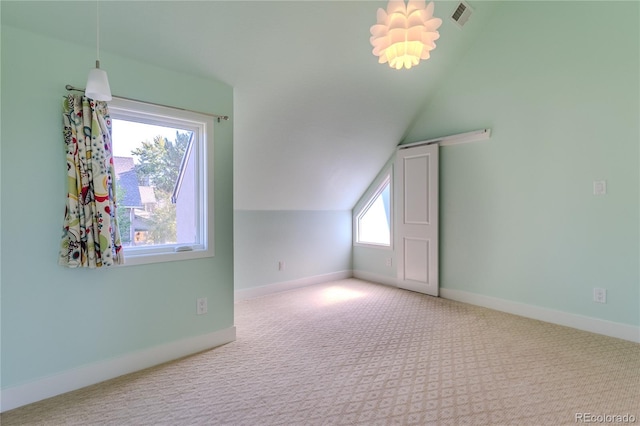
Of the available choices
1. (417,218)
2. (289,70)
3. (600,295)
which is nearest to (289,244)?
(417,218)

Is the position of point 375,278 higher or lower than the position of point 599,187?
lower

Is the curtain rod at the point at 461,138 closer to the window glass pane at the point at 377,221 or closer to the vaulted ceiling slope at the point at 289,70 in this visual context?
the vaulted ceiling slope at the point at 289,70

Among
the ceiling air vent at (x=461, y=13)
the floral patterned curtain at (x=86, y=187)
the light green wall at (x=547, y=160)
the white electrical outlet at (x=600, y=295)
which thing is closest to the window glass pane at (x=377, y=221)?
the light green wall at (x=547, y=160)

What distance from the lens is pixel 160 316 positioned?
7.86ft

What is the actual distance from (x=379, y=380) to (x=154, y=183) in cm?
221

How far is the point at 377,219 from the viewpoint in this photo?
16.5 feet

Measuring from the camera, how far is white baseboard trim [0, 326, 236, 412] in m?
1.87

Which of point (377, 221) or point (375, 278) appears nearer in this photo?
point (375, 278)

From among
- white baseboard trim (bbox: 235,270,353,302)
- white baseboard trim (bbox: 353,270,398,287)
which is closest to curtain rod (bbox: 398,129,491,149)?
Result: white baseboard trim (bbox: 353,270,398,287)

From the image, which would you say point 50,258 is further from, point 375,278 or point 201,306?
point 375,278

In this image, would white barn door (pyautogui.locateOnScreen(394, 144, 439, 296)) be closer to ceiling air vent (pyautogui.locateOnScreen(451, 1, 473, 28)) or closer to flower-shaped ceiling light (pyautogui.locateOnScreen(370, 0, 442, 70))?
ceiling air vent (pyautogui.locateOnScreen(451, 1, 473, 28))

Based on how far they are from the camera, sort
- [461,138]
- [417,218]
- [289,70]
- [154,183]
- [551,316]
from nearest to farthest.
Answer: [154,183], [289,70], [551,316], [461,138], [417,218]

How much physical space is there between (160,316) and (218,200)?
0.99 meters

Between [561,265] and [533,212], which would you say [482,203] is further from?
[561,265]
